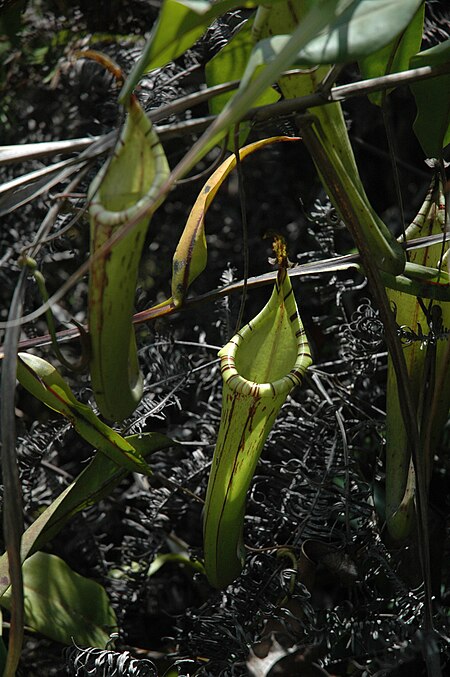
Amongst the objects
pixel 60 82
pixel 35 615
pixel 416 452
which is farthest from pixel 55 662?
pixel 60 82

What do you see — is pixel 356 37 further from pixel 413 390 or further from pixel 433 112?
pixel 413 390

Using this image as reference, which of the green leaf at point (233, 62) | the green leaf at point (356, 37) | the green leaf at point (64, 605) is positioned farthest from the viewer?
the green leaf at point (64, 605)

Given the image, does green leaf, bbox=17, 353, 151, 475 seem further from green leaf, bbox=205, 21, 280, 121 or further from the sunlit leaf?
green leaf, bbox=205, 21, 280, 121

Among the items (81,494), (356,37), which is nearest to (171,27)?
(356,37)

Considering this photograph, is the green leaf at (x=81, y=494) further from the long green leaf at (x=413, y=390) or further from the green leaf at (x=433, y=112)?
the green leaf at (x=433, y=112)

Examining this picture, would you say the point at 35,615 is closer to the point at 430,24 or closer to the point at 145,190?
the point at 145,190

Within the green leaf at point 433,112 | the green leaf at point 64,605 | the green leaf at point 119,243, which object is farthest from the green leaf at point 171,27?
the green leaf at point 64,605
